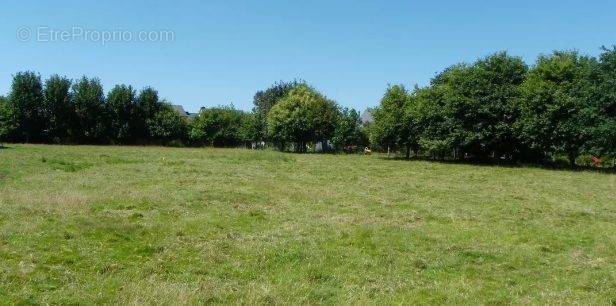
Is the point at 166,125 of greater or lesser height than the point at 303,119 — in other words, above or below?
below

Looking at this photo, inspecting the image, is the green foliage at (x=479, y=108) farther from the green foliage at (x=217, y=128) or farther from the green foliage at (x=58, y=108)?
the green foliage at (x=58, y=108)

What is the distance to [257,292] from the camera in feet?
27.2

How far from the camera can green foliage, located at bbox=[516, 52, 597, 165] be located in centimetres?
4003

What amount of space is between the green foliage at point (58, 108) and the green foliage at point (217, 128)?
799 inches

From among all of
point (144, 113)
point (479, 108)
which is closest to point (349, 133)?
point (479, 108)

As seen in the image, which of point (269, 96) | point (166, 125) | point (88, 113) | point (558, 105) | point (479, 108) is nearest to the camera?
point (558, 105)

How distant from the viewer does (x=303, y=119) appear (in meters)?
73.6

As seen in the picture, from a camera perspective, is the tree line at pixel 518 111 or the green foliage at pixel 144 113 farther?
the green foliage at pixel 144 113

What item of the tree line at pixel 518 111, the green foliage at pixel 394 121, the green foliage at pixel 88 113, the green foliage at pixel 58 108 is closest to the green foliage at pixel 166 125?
the green foliage at pixel 88 113

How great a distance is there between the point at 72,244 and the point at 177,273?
3302 mm

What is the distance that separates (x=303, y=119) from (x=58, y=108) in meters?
41.1

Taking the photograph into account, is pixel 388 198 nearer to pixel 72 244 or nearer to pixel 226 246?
pixel 226 246

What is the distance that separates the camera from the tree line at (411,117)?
1614 inches

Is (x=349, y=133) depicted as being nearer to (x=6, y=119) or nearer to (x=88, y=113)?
(x=88, y=113)
